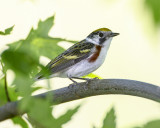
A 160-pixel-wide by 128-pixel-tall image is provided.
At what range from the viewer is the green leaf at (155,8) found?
1.22 m

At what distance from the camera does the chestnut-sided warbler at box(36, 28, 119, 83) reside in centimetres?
307

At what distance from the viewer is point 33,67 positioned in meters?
1.05

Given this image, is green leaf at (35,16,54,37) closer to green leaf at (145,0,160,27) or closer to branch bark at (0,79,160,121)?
branch bark at (0,79,160,121)

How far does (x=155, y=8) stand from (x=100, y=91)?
0.70m

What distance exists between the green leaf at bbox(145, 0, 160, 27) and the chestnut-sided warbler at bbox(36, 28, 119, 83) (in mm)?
1699

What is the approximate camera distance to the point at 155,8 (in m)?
1.24

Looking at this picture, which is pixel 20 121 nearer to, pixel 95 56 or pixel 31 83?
pixel 31 83

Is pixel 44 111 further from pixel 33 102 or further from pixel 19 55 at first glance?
pixel 19 55

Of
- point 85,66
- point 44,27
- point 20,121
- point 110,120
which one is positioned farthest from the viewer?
point 85,66

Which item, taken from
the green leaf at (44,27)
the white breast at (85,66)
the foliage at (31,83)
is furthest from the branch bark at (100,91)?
the white breast at (85,66)

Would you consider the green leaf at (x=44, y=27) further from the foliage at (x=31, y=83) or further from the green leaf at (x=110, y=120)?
the green leaf at (x=110, y=120)

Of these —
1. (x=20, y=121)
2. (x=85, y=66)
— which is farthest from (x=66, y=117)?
(x=85, y=66)

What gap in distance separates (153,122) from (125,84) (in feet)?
2.08

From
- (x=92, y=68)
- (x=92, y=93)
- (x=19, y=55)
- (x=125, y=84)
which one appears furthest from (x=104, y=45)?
(x=19, y=55)
